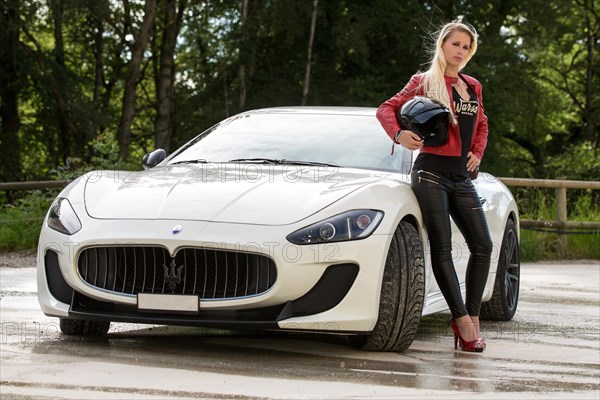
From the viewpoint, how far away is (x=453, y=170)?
21.3ft

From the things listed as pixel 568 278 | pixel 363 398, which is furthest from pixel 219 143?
pixel 568 278

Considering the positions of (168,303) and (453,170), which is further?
(453,170)

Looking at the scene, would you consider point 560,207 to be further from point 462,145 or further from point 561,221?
point 462,145

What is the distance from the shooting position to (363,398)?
4.75 m

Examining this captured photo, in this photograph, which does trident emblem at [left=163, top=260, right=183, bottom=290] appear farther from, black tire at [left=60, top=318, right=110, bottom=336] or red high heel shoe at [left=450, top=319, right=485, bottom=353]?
red high heel shoe at [left=450, top=319, right=485, bottom=353]

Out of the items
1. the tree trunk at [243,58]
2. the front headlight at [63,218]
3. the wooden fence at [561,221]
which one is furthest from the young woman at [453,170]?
the tree trunk at [243,58]

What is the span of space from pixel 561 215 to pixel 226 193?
998cm

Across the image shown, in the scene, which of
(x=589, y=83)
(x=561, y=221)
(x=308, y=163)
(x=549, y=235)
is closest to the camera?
(x=308, y=163)

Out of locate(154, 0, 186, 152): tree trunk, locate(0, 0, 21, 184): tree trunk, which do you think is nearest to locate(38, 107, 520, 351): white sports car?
locate(0, 0, 21, 184): tree trunk

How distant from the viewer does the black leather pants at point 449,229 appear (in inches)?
253

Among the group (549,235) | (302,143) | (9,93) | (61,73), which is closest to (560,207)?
(549,235)

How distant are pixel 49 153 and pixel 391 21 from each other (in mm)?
12917

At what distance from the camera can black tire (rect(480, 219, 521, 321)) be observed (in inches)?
324

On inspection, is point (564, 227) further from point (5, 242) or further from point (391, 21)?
point (391, 21)
